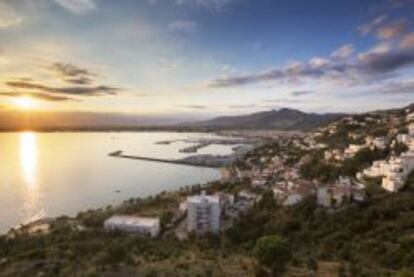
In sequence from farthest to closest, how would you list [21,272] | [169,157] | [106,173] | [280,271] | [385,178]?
[169,157] → [106,173] → [385,178] → [21,272] → [280,271]

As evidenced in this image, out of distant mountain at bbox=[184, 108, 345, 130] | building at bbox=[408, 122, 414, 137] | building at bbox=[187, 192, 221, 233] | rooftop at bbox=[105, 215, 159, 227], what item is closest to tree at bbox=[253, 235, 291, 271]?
building at bbox=[187, 192, 221, 233]

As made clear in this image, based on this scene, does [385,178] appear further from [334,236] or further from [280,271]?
[280,271]

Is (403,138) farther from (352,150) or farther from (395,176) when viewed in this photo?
(395,176)

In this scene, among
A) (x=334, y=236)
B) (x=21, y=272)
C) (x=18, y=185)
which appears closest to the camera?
(x=21, y=272)

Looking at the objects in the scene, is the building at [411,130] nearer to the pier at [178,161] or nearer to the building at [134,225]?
the building at [134,225]

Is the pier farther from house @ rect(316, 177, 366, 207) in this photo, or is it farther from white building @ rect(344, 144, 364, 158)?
house @ rect(316, 177, 366, 207)

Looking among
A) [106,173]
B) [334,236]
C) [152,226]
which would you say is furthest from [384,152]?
[106,173]
